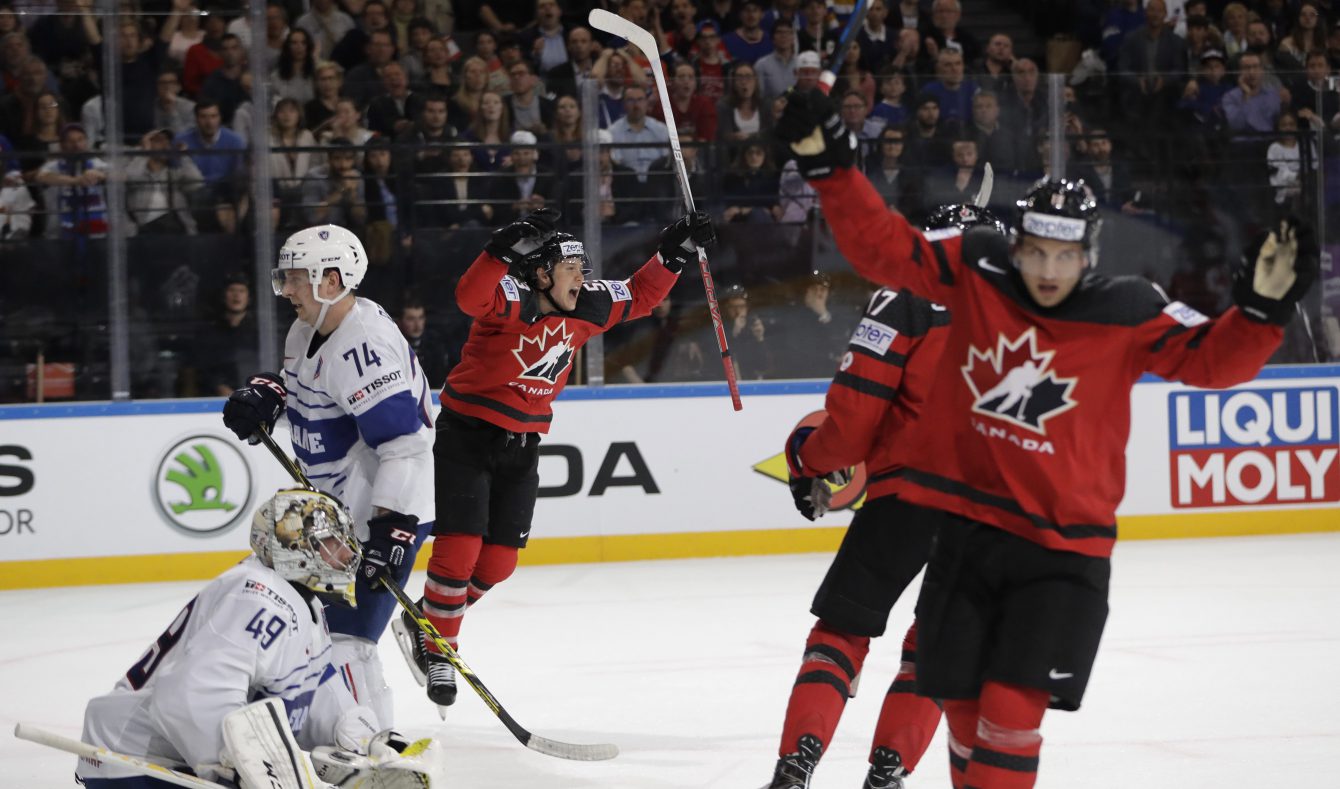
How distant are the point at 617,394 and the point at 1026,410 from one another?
4.35 m

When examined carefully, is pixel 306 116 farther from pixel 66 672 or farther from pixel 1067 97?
pixel 1067 97

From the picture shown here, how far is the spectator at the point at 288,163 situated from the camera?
261 inches

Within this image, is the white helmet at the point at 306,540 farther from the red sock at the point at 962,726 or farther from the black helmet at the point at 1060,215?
the black helmet at the point at 1060,215

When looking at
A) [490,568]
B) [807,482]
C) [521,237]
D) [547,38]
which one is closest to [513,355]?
[521,237]

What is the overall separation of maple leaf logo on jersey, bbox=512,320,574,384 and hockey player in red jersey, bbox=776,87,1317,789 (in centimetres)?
193

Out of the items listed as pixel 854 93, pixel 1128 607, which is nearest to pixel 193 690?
pixel 1128 607

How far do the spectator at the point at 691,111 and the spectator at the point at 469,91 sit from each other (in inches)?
29.6

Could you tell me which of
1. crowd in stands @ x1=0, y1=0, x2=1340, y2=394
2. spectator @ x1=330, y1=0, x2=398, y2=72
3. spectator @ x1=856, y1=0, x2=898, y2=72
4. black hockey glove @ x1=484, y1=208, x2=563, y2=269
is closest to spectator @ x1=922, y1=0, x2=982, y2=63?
spectator @ x1=856, y1=0, x2=898, y2=72

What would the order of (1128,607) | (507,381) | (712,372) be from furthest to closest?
(712,372) < (1128,607) < (507,381)

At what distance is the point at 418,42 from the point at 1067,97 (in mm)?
2998

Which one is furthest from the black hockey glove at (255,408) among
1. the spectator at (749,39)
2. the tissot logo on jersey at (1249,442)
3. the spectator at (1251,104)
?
the spectator at (1251,104)

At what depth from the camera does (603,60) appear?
7781 mm

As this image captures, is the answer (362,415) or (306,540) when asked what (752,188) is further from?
(306,540)

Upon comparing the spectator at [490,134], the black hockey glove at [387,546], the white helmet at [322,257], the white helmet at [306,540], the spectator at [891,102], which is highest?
the spectator at [891,102]
